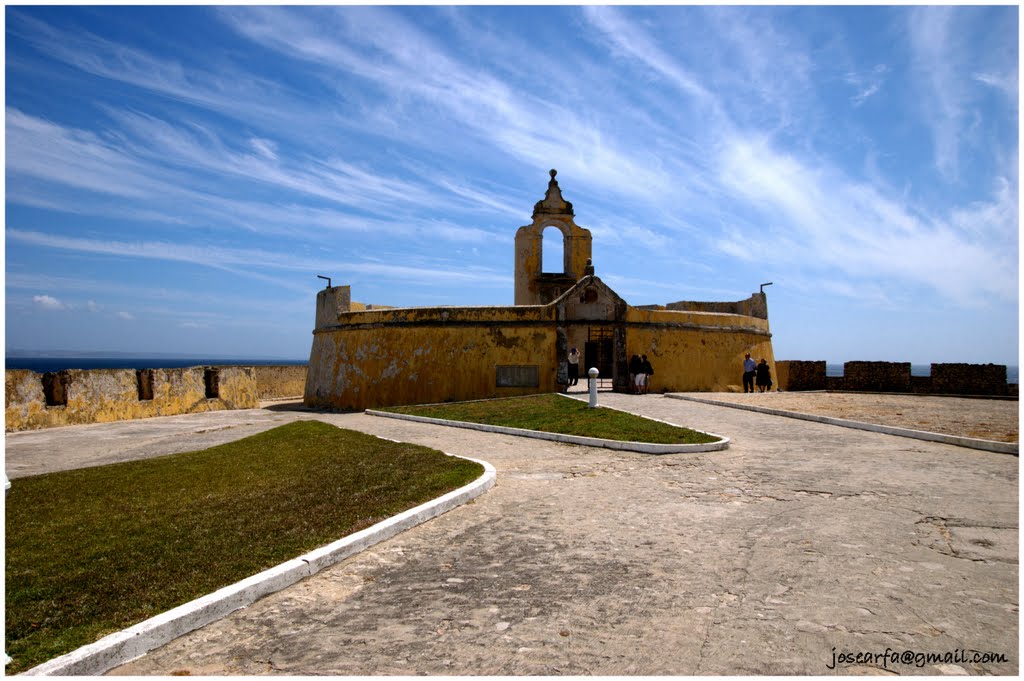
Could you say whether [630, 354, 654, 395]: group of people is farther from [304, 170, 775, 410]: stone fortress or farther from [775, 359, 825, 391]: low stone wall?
[775, 359, 825, 391]: low stone wall

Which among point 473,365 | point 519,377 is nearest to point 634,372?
point 519,377

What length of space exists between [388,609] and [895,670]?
2.81 metres

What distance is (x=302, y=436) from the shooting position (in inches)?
512

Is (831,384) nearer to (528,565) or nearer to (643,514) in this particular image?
(643,514)

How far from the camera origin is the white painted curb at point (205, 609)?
3555 mm

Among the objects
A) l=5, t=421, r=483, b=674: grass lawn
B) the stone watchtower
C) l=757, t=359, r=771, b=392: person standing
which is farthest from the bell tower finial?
l=5, t=421, r=483, b=674: grass lawn

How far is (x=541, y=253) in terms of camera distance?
83.8 feet

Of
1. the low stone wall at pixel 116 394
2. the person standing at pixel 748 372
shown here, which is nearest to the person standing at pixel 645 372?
the person standing at pixel 748 372

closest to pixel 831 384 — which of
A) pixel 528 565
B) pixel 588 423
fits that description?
pixel 588 423

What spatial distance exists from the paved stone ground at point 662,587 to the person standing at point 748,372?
1379cm

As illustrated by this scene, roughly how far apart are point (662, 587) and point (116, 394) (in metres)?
19.9

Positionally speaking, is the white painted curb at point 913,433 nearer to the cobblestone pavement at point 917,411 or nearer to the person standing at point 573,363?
the cobblestone pavement at point 917,411

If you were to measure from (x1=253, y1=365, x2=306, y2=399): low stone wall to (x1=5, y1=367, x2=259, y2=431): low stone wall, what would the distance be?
5238 millimetres

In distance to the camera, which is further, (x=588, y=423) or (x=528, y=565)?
(x=588, y=423)
